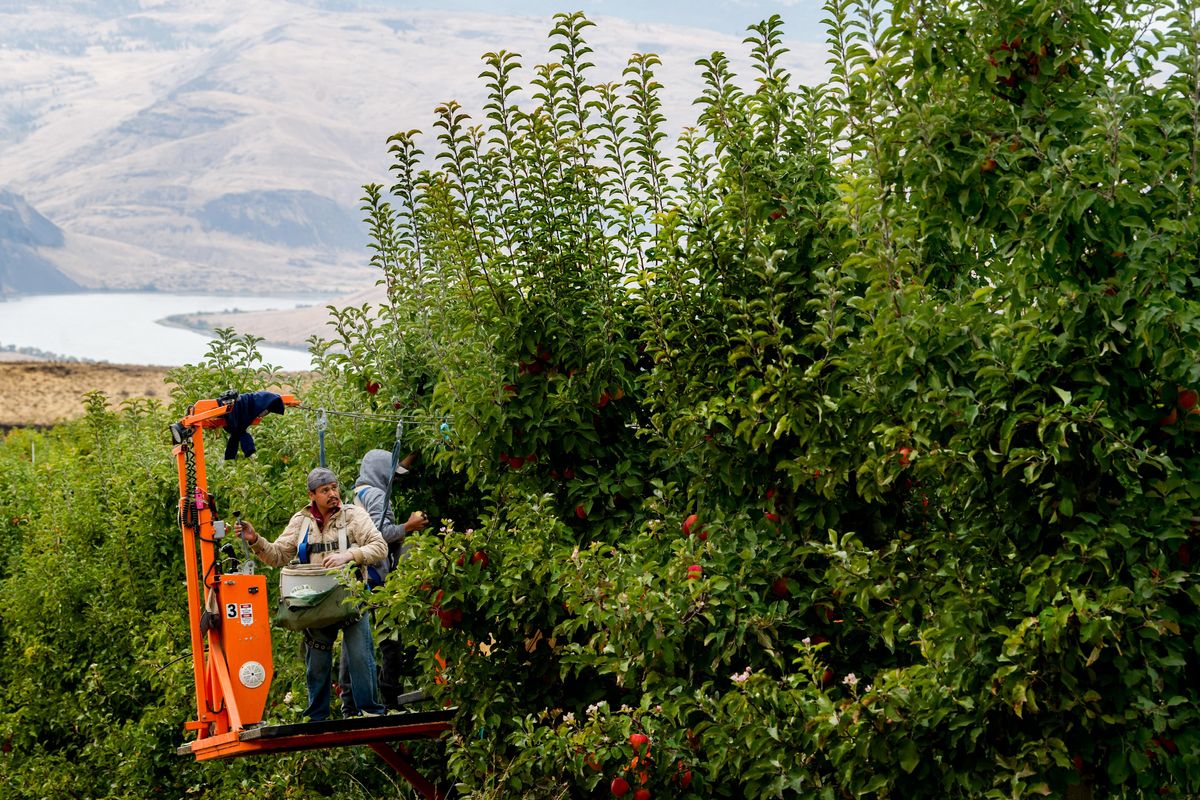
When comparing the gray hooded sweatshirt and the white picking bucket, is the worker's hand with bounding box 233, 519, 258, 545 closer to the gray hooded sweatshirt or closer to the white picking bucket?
the white picking bucket

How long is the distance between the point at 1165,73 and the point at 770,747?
363cm

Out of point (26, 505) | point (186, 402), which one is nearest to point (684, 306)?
point (186, 402)

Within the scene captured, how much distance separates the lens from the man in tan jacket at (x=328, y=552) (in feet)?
32.9

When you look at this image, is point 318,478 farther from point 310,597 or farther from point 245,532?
point 310,597

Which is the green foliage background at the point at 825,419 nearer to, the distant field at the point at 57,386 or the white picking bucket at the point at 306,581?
the white picking bucket at the point at 306,581

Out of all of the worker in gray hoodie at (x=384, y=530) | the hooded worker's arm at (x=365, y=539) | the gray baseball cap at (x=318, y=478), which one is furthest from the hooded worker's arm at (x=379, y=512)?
the gray baseball cap at (x=318, y=478)

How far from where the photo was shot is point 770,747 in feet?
23.4

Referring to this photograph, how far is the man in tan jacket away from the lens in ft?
32.9

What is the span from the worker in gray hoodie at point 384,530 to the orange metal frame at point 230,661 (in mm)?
458

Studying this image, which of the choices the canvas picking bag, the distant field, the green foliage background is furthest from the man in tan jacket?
the distant field

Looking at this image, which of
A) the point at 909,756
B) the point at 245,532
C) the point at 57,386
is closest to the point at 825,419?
the point at 909,756

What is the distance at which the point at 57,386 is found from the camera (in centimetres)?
7844

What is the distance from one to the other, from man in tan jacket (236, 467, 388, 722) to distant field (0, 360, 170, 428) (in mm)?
58790

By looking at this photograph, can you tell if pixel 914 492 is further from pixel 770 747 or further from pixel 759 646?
pixel 770 747
